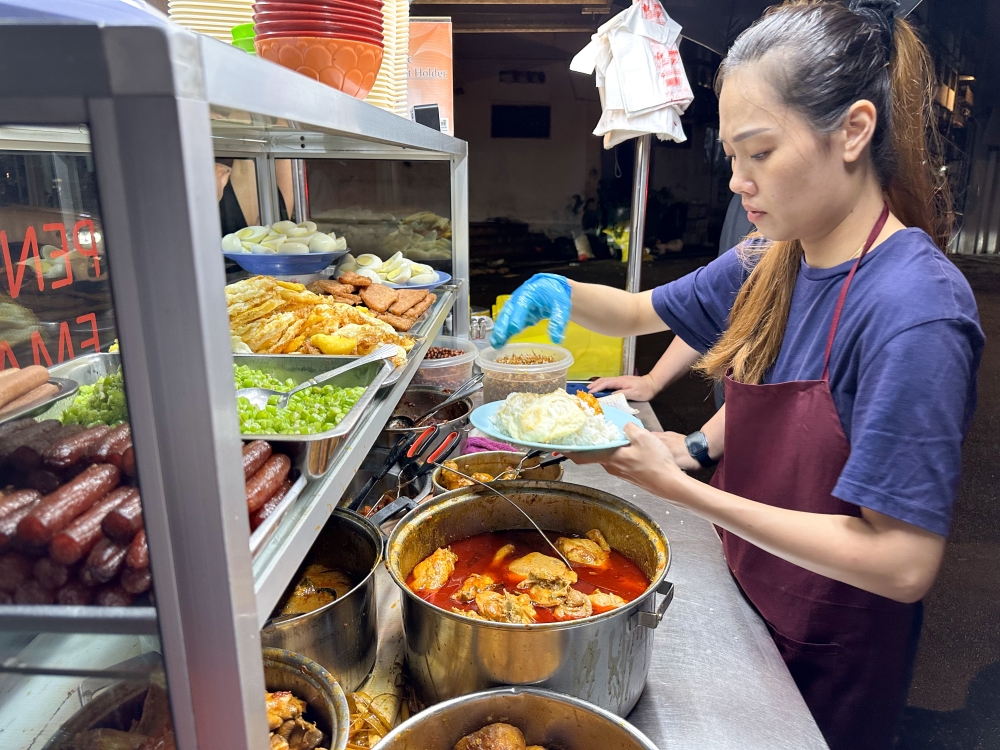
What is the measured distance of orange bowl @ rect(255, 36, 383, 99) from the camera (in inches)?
49.8

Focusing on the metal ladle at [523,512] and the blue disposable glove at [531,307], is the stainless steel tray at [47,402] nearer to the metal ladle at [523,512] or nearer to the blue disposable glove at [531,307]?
the metal ladle at [523,512]

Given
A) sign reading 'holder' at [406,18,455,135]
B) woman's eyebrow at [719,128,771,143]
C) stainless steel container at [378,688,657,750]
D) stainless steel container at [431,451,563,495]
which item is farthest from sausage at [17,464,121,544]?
sign reading 'holder' at [406,18,455,135]

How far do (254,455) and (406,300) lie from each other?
61.0 inches

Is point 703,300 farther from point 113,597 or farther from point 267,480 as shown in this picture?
point 113,597

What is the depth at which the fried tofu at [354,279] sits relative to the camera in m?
2.61

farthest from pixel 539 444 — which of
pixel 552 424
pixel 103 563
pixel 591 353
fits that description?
pixel 591 353

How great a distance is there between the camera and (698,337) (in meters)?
2.37

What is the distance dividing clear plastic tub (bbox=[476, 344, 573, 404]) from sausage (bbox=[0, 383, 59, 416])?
5.10 ft

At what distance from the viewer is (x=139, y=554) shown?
69cm

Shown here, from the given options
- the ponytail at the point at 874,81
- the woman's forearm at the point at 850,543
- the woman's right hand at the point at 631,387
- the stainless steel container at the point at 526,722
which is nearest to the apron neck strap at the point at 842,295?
the ponytail at the point at 874,81

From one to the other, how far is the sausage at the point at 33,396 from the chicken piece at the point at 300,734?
66cm

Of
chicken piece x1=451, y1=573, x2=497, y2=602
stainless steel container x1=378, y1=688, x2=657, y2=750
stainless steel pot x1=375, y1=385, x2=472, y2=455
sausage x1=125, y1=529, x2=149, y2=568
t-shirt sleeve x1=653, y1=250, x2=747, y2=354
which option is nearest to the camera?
sausage x1=125, y1=529, x2=149, y2=568

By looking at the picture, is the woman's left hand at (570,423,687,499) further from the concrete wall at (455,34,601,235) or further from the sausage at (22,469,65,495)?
the concrete wall at (455,34,601,235)

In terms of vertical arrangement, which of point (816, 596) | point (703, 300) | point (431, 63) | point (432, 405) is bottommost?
point (816, 596)
